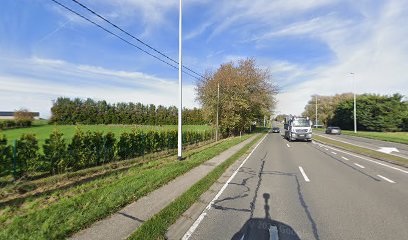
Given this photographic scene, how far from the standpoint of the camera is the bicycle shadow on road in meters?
4.66

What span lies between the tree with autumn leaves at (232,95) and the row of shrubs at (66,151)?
730 inches

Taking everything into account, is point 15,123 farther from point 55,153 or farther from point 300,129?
point 300,129

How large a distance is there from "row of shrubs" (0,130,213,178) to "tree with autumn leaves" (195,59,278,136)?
18544mm

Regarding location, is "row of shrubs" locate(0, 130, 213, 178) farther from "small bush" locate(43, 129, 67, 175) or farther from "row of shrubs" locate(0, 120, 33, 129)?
"row of shrubs" locate(0, 120, 33, 129)

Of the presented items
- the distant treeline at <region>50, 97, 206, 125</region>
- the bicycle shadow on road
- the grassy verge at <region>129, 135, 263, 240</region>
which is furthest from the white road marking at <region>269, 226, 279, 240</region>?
the distant treeline at <region>50, 97, 206, 125</region>

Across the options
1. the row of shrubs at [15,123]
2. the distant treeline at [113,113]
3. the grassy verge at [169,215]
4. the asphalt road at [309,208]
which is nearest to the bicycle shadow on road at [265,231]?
the asphalt road at [309,208]

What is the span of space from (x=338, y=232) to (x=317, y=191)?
3.07 meters

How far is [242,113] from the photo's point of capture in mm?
41469

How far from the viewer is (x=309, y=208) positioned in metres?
6.19

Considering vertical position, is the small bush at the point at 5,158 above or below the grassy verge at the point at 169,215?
above

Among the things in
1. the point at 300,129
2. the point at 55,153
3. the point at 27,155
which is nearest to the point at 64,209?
the point at 27,155

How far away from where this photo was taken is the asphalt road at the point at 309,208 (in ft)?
15.9

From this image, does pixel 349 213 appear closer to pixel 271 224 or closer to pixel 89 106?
pixel 271 224

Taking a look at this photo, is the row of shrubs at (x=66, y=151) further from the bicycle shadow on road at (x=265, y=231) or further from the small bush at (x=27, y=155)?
the bicycle shadow on road at (x=265, y=231)
